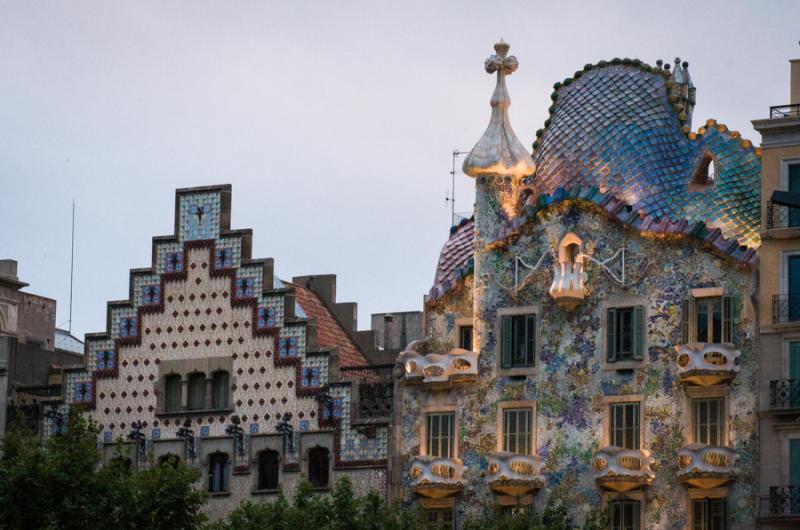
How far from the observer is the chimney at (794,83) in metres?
71.5

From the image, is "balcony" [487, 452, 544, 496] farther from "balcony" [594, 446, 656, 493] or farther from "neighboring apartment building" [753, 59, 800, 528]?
"neighboring apartment building" [753, 59, 800, 528]

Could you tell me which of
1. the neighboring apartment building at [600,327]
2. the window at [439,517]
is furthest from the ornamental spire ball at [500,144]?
the window at [439,517]

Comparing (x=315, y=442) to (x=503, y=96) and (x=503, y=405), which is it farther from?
(x=503, y=96)

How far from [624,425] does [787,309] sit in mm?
4860

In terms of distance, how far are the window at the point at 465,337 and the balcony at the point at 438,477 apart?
3.16 meters

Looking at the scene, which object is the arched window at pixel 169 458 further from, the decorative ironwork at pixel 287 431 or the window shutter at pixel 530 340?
the window shutter at pixel 530 340

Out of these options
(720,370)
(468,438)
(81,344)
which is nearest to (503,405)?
(468,438)

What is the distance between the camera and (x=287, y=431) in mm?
74375

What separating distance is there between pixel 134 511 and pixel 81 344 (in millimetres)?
26004

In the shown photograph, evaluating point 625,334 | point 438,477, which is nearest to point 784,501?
point 625,334

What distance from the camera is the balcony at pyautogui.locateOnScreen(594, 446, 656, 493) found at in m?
69.4

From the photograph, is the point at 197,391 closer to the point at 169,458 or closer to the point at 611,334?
the point at 169,458

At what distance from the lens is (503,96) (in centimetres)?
7425

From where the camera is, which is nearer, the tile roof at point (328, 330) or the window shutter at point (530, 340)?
the window shutter at point (530, 340)
